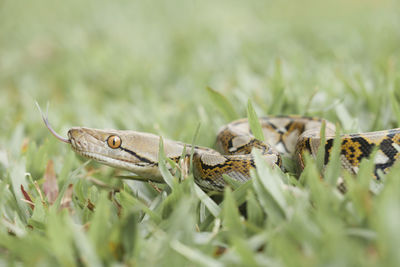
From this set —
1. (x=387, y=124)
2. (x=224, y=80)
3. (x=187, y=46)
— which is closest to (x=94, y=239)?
(x=387, y=124)

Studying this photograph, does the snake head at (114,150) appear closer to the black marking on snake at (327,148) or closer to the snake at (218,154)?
the snake at (218,154)

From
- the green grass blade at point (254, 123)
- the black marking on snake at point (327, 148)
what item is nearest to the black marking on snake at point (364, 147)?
the black marking on snake at point (327, 148)

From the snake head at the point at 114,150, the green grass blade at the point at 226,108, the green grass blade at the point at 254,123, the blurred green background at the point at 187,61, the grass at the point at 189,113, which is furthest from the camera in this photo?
the blurred green background at the point at 187,61

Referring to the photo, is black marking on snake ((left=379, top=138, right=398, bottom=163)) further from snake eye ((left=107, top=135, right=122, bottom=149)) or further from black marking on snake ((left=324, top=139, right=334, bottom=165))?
snake eye ((left=107, top=135, right=122, bottom=149))

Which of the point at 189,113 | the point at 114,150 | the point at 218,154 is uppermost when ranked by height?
the point at 114,150

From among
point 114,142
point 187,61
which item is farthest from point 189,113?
point 187,61

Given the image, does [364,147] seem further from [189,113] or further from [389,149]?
[189,113]
